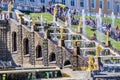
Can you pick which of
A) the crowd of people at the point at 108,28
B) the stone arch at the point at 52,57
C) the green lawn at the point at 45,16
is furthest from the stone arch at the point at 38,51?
the crowd of people at the point at 108,28

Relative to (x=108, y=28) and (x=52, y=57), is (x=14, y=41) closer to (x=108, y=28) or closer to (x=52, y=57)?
(x=52, y=57)

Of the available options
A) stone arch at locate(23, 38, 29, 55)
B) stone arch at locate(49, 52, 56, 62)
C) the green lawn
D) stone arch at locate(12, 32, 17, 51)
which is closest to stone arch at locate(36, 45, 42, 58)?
stone arch at locate(23, 38, 29, 55)

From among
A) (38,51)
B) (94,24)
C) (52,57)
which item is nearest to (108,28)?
(94,24)

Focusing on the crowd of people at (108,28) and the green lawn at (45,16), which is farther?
the green lawn at (45,16)

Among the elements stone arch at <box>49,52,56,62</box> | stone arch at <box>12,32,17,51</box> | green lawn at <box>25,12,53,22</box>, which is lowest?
stone arch at <box>49,52,56,62</box>

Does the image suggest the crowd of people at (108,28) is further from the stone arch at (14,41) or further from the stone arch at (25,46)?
the stone arch at (14,41)

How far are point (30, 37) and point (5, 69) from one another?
16994mm

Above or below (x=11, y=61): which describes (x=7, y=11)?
above

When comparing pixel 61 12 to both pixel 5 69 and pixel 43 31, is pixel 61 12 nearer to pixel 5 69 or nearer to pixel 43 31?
pixel 43 31

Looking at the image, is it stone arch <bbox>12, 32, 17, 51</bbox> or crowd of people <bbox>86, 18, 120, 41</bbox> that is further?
crowd of people <bbox>86, 18, 120, 41</bbox>

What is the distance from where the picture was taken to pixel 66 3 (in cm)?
9850

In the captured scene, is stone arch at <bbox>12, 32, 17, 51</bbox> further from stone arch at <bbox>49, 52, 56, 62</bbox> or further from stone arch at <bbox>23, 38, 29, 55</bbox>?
stone arch at <bbox>49, 52, 56, 62</bbox>

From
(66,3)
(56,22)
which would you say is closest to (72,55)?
(56,22)

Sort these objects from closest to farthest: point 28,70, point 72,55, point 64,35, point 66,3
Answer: point 28,70, point 72,55, point 64,35, point 66,3
